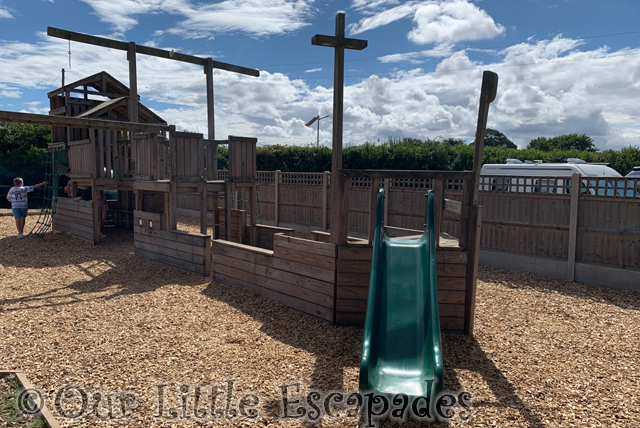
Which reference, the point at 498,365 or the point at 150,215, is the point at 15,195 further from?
the point at 498,365

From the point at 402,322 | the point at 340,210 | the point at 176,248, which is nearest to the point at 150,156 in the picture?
the point at 176,248

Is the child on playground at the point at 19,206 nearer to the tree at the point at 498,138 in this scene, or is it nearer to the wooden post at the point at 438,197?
the wooden post at the point at 438,197

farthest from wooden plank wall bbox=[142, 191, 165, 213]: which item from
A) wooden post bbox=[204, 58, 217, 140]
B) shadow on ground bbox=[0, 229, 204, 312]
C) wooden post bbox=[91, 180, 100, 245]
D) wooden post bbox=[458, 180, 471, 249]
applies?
wooden post bbox=[458, 180, 471, 249]

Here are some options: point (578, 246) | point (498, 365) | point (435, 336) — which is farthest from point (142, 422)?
point (578, 246)

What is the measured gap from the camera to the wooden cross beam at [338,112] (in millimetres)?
5820

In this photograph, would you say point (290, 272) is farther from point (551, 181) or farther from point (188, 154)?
point (551, 181)

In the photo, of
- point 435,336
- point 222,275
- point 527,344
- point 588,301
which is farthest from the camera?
point 222,275

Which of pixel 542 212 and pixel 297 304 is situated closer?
pixel 297 304

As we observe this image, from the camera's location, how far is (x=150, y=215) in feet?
31.4

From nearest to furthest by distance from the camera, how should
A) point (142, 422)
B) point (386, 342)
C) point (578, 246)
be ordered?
point (142, 422) < point (386, 342) < point (578, 246)

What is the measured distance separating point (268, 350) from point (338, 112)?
294 cm

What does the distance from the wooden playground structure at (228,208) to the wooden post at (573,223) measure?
2.59m

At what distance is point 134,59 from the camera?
11.7 meters

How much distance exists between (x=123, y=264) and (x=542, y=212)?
26.2 feet
